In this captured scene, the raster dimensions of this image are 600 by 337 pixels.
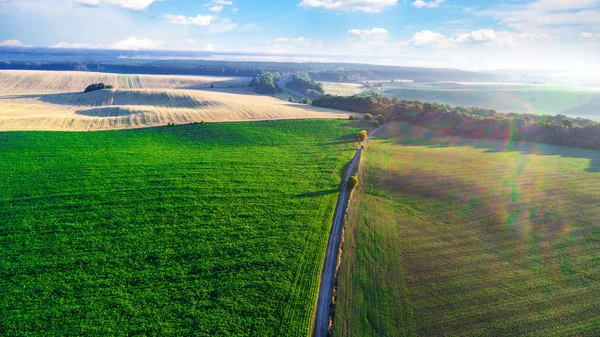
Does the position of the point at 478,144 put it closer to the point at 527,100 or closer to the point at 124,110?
the point at 124,110

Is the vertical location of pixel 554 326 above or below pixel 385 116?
below

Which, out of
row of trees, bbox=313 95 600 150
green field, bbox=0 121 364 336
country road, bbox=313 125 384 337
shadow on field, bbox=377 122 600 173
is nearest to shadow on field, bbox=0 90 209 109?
green field, bbox=0 121 364 336

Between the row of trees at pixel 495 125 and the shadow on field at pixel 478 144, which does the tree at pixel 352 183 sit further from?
the row of trees at pixel 495 125

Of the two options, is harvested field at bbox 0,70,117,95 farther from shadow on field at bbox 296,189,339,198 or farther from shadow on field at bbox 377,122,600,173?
shadow on field at bbox 296,189,339,198

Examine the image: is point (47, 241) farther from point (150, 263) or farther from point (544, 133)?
point (544, 133)

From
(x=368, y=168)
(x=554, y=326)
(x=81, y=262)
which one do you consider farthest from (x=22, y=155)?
(x=554, y=326)

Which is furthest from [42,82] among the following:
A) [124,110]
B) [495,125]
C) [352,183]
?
[495,125]
